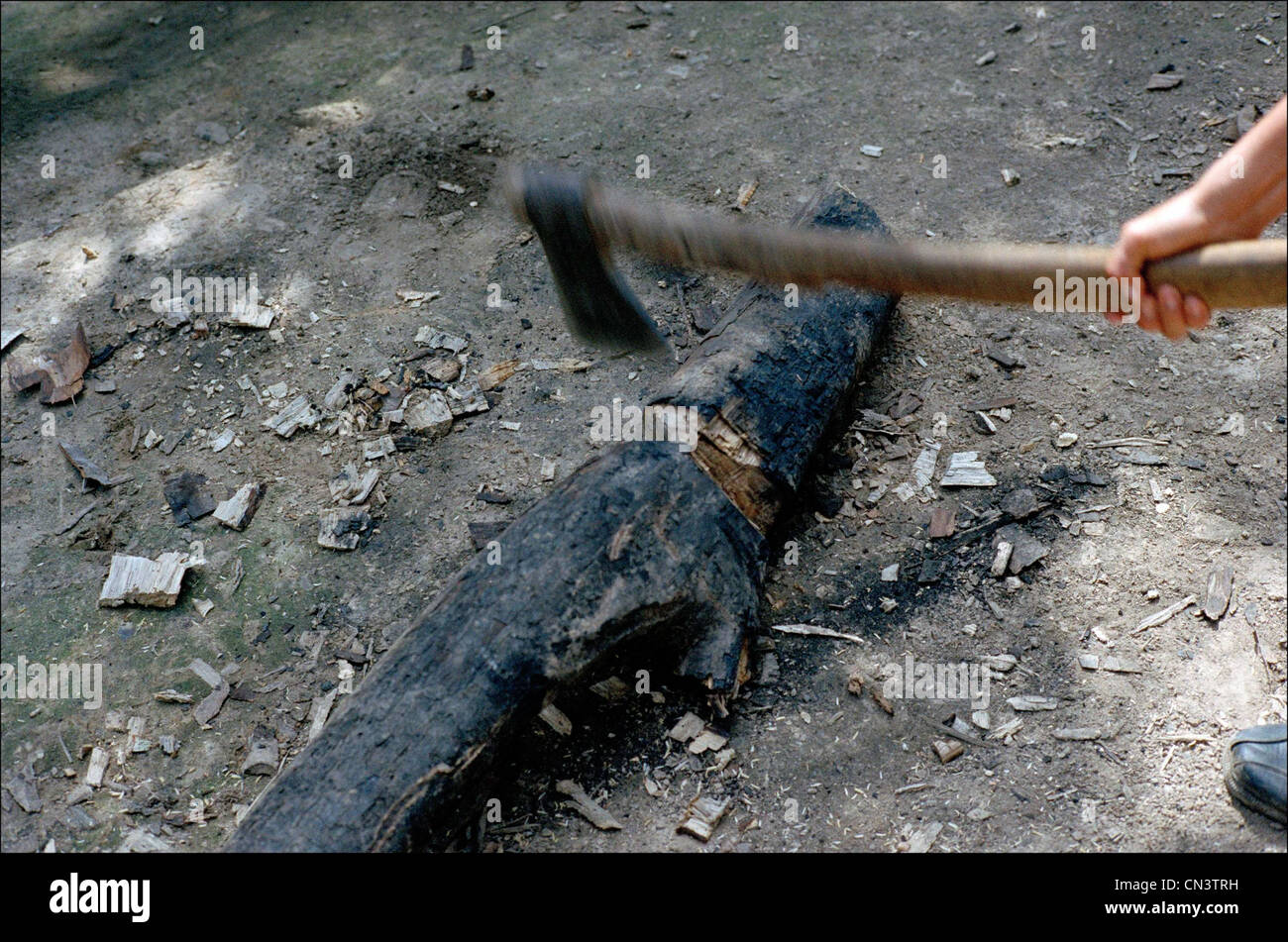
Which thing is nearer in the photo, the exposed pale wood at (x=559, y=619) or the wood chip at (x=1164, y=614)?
the exposed pale wood at (x=559, y=619)

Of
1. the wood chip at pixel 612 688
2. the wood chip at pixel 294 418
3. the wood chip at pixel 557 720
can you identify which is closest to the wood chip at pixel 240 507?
the wood chip at pixel 294 418

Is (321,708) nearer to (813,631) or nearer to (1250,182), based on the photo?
(813,631)

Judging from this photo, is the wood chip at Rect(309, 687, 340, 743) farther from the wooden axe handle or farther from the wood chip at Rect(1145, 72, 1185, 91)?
the wood chip at Rect(1145, 72, 1185, 91)

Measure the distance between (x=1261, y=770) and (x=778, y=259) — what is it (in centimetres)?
224

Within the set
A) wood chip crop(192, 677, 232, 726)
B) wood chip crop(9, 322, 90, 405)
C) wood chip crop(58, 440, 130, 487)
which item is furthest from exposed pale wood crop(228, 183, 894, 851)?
wood chip crop(9, 322, 90, 405)

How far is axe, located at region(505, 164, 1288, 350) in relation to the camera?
8.40 feet

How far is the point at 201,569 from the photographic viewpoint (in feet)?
13.3

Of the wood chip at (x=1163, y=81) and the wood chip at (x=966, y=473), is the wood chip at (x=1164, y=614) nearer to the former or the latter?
the wood chip at (x=966, y=473)

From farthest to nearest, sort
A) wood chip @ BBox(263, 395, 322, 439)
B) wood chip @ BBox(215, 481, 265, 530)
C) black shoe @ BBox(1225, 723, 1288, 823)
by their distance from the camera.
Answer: wood chip @ BBox(263, 395, 322, 439), wood chip @ BBox(215, 481, 265, 530), black shoe @ BBox(1225, 723, 1288, 823)

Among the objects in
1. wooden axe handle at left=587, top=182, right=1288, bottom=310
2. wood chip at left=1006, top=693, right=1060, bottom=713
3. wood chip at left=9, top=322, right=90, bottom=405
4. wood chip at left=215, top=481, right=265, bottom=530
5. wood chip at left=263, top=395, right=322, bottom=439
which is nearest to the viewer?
wooden axe handle at left=587, top=182, right=1288, bottom=310

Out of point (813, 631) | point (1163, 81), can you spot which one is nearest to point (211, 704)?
point (813, 631)

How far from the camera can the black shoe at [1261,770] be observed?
9.23ft

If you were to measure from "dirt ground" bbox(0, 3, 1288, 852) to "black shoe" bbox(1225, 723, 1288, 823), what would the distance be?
0.08m

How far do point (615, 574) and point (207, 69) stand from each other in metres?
6.47
